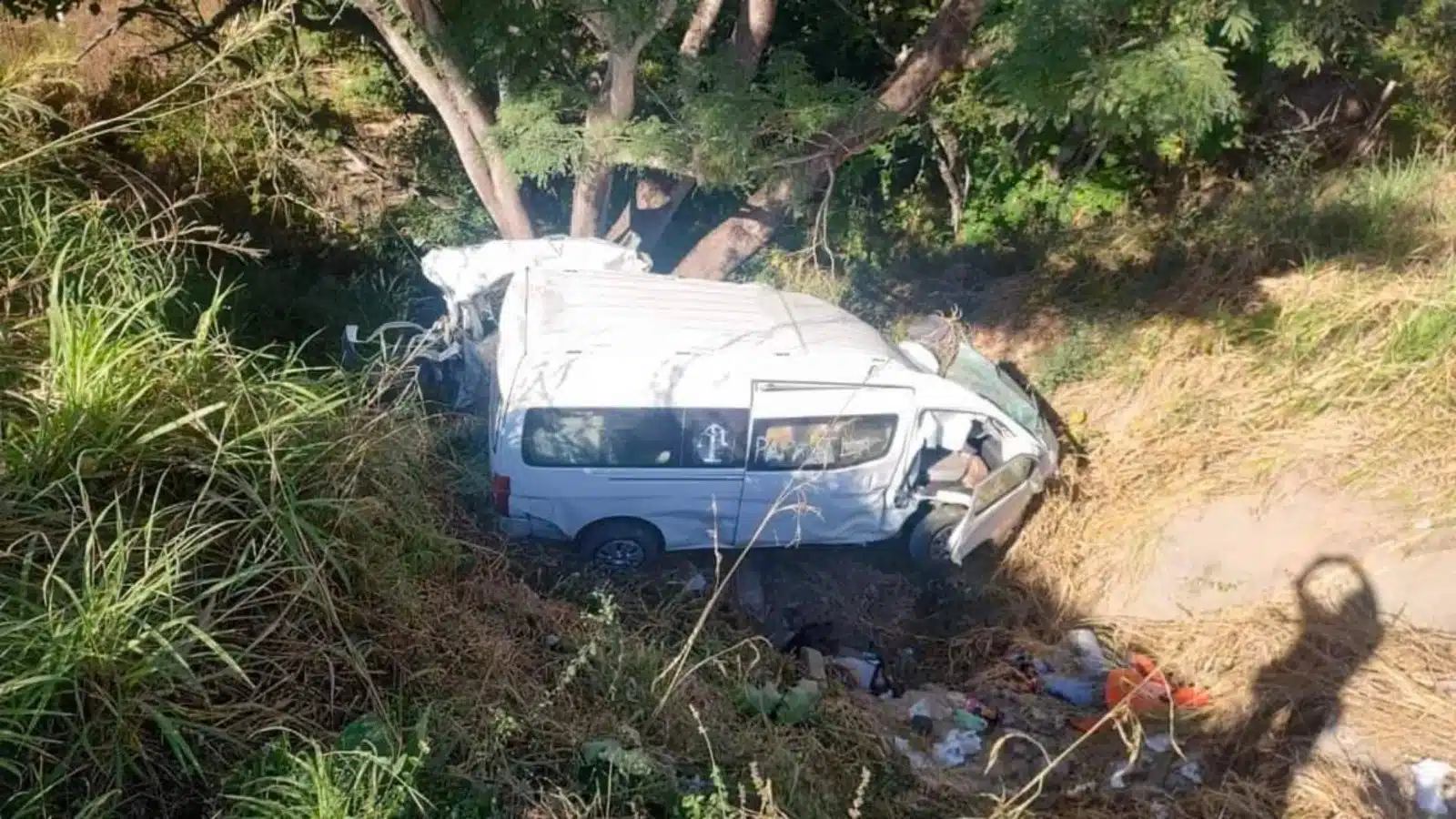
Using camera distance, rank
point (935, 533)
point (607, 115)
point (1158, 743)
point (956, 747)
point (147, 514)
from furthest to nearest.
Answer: point (607, 115) → point (935, 533) → point (1158, 743) → point (956, 747) → point (147, 514)

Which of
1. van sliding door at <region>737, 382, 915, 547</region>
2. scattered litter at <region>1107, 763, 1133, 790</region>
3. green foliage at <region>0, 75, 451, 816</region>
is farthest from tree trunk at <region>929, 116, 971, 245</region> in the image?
green foliage at <region>0, 75, 451, 816</region>

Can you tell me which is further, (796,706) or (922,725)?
(922,725)

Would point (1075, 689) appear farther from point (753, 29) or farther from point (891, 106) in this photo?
point (753, 29)

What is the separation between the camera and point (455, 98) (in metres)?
8.00

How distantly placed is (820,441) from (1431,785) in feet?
12.0

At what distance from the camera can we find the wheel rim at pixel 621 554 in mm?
6762

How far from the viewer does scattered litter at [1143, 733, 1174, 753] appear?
5.79 meters

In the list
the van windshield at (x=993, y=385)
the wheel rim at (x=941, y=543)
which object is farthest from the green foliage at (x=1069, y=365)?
the wheel rim at (x=941, y=543)

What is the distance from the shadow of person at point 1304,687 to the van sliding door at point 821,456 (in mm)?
2497

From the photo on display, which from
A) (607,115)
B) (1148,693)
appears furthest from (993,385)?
(607,115)

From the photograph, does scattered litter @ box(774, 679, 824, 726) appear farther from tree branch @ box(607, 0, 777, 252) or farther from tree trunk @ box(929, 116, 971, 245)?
tree trunk @ box(929, 116, 971, 245)

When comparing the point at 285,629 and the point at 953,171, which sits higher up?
the point at 953,171

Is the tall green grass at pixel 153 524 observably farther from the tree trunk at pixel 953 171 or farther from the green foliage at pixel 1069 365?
the tree trunk at pixel 953 171

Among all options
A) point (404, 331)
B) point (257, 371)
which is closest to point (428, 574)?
point (257, 371)
